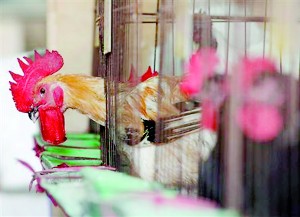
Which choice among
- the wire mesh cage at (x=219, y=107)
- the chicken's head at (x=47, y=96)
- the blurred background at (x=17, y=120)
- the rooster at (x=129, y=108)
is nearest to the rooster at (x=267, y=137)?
the wire mesh cage at (x=219, y=107)

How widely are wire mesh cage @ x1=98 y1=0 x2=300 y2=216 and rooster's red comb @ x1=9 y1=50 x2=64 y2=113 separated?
17.9 inches

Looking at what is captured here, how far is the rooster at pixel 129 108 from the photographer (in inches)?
41.9

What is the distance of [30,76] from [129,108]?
0.54 meters

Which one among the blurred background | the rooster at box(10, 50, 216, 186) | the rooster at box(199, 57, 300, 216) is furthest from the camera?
the blurred background

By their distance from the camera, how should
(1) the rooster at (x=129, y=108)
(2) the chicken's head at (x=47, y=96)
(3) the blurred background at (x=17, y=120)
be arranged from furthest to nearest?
1. (3) the blurred background at (x=17, y=120)
2. (2) the chicken's head at (x=47, y=96)
3. (1) the rooster at (x=129, y=108)

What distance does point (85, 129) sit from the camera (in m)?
2.60

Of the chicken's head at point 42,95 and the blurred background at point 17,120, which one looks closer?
the chicken's head at point 42,95

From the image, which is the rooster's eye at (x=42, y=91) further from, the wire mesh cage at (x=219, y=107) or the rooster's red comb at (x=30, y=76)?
the wire mesh cage at (x=219, y=107)

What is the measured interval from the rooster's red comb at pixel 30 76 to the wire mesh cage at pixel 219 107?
0.45 m

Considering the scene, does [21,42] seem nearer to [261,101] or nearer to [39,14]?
[39,14]

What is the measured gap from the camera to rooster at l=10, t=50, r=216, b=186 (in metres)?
1.06

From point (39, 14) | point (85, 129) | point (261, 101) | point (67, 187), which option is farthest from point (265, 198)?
point (39, 14)

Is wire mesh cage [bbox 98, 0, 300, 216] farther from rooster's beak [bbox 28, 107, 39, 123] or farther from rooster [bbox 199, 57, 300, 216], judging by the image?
rooster's beak [bbox 28, 107, 39, 123]

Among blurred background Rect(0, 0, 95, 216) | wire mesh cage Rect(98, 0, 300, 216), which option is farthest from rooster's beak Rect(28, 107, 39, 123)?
blurred background Rect(0, 0, 95, 216)
